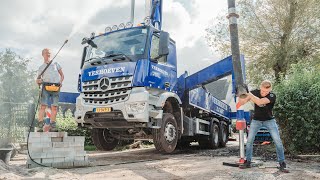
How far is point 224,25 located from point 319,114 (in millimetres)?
15032

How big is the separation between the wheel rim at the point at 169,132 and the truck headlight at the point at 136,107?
1116 millimetres

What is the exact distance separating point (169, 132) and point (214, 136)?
13.3 ft

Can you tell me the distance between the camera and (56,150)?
20.9 feet

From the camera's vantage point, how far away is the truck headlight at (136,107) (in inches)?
284

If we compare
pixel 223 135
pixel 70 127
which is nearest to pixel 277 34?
pixel 223 135

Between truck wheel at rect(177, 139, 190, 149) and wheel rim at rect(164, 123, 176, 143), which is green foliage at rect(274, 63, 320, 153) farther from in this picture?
truck wheel at rect(177, 139, 190, 149)

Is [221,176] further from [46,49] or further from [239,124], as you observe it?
[46,49]

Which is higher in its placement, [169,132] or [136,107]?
[136,107]

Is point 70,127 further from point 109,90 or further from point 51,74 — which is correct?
point 51,74

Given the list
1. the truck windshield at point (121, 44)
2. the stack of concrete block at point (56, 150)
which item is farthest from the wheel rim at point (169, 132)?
the stack of concrete block at point (56, 150)

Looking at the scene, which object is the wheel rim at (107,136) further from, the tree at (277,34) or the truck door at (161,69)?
the tree at (277,34)

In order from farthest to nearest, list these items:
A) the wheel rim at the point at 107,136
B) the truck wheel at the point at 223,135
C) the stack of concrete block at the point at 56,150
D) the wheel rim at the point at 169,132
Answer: the truck wheel at the point at 223,135 < the wheel rim at the point at 107,136 < the wheel rim at the point at 169,132 < the stack of concrete block at the point at 56,150

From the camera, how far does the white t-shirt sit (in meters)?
7.09

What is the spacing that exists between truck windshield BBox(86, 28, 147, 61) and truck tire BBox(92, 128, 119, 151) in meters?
2.09
